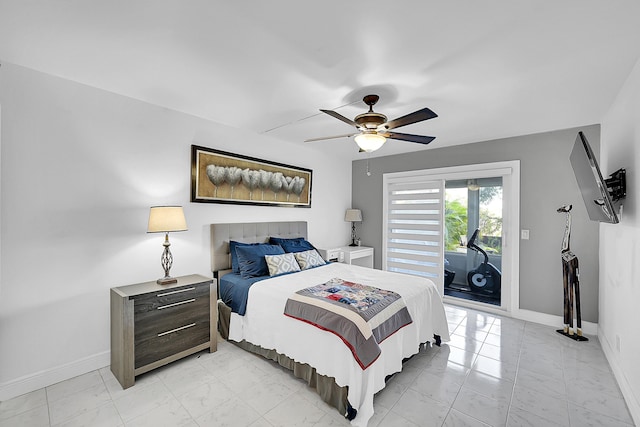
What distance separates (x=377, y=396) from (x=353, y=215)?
3.38 metres

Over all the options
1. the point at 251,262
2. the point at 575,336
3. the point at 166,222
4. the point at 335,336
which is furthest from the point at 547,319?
the point at 166,222

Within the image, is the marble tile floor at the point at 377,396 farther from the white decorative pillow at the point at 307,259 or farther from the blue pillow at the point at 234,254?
the white decorative pillow at the point at 307,259

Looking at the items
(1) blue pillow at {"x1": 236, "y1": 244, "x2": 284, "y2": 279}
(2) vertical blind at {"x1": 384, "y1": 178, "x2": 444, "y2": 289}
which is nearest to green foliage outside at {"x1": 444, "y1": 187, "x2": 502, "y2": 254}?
(2) vertical blind at {"x1": 384, "y1": 178, "x2": 444, "y2": 289}

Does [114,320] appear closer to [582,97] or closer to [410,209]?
[410,209]

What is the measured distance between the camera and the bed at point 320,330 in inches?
74.0

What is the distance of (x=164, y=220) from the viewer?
8.36 feet

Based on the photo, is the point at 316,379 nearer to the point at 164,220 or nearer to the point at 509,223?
the point at 164,220

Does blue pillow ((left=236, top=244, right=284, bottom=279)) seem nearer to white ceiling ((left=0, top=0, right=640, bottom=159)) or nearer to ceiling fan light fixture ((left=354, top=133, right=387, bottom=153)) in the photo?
white ceiling ((left=0, top=0, right=640, bottom=159))

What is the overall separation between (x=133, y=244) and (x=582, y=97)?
450 centimetres

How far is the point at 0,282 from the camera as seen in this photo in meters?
2.06

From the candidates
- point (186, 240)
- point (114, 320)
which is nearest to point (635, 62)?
point (186, 240)

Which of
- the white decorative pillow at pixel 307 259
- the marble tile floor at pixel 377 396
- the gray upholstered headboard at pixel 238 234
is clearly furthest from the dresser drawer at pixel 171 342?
the white decorative pillow at pixel 307 259

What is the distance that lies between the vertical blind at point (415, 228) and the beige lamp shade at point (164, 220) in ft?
11.6

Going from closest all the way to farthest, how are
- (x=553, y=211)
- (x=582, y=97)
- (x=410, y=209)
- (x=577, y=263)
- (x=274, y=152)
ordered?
(x=582, y=97)
(x=577, y=263)
(x=553, y=211)
(x=274, y=152)
(x=410, y=209)
